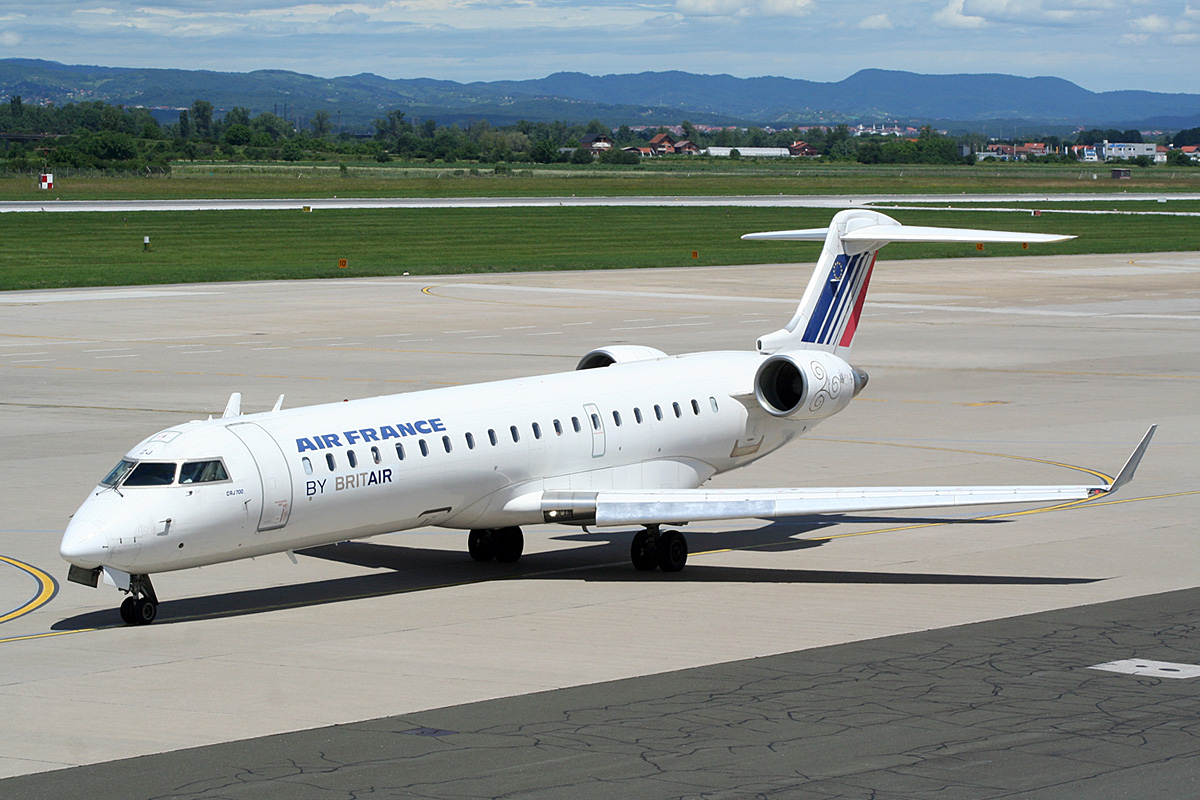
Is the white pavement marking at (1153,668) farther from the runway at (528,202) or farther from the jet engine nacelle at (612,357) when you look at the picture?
the runway at (528,202)

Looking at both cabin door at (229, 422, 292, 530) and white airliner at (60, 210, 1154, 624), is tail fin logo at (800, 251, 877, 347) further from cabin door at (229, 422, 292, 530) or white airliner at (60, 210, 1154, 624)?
cabin door at (229, 422, 292, 530)

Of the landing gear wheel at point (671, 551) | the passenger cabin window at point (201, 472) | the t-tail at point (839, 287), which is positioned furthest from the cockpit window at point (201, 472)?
the t-tail at point (839, 287)

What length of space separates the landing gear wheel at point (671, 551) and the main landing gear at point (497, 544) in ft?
7.12

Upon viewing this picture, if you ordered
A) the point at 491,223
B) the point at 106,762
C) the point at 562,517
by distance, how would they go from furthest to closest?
the point at 491,223, the point at 562,517, the point at 106,762

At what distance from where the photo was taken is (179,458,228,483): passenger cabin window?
18.5m

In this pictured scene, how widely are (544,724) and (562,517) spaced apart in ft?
23.2

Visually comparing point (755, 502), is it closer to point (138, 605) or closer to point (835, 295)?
point (835, 295)

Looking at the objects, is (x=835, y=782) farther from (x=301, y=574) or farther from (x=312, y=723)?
(x=301, y=574)

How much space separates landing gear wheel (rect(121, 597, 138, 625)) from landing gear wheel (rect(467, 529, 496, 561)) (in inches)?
218

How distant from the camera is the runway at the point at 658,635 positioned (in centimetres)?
1347

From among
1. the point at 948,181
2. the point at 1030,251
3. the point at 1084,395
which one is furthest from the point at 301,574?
the point at 948,181

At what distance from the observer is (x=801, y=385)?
24188 mm

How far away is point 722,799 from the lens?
12391 mm

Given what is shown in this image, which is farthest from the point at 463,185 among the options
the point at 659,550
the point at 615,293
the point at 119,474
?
the point at 119,474
